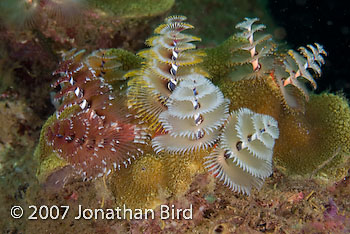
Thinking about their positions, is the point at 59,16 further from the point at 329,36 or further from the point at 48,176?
the point at 329,36

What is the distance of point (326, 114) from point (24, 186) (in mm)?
4067

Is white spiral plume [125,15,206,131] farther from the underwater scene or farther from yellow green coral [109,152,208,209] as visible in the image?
yellow green coral [109,152,208,209]

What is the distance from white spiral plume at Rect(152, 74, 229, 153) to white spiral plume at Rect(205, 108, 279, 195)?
0.14 metres

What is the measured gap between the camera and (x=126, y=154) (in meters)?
2.81

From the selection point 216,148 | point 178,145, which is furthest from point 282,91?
point 178,145

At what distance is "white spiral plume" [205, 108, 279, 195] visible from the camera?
250 cm

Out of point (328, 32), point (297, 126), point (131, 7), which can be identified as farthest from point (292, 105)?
point (131, 7)

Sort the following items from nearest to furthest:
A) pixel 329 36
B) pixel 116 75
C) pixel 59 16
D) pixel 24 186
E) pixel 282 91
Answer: pixel 282 91 < pixel 116 75 < pixel 24 186 < pixel 59 16 < pixel 329 36

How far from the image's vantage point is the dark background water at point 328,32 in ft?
15.9

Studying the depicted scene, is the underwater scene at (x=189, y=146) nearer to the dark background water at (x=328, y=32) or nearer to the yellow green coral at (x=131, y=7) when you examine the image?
the yellow green coral at (x=131, y=7)

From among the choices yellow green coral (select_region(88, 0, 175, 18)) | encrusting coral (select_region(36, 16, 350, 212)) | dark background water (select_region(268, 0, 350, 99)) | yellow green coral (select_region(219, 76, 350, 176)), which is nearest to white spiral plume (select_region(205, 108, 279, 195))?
encrusting coral (select_region(36, 16, 350, 212))

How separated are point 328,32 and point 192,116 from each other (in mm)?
3998

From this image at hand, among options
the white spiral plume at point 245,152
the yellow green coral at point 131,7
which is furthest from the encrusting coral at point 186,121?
the yellow green coral at point 131,7

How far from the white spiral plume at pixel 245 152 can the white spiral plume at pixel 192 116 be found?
14 centimetres
